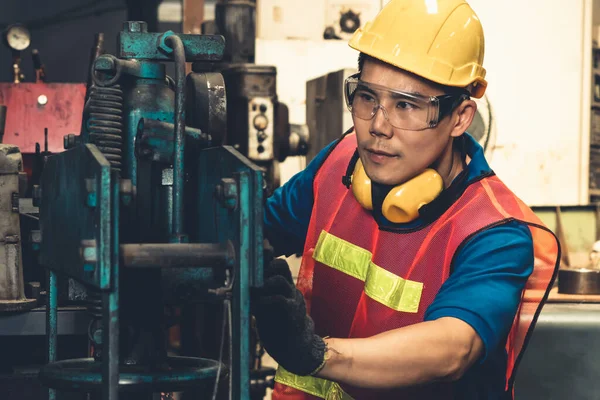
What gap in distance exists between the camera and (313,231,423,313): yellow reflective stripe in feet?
6.16

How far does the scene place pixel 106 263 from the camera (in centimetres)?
124

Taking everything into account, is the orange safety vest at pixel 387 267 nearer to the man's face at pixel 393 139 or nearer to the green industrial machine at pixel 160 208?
the man's face at pixel 393 139

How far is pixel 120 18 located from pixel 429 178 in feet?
14.7

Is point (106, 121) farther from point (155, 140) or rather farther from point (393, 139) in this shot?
point (393, 139)

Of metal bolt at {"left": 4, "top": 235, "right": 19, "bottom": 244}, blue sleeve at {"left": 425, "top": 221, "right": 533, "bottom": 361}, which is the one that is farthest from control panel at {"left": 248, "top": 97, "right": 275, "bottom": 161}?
blue sleeve at {"left": 425, "top": 221, "right": 533, "bottom": 361}

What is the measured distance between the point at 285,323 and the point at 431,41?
2.36 ft

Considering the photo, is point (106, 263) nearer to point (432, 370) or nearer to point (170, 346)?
point (432, 370)

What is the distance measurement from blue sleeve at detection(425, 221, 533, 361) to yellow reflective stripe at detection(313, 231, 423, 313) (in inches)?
5.0

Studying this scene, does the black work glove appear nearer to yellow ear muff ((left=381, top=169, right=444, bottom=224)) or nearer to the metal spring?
the metal spring

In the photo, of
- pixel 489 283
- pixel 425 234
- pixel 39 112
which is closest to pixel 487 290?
pixel 489 283

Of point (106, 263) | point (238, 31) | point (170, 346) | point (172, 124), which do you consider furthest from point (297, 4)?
point (106, 263)

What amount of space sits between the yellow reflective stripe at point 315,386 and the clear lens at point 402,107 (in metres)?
0.57

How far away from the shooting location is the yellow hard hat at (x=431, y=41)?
185cm

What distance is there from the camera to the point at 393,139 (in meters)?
1.86
